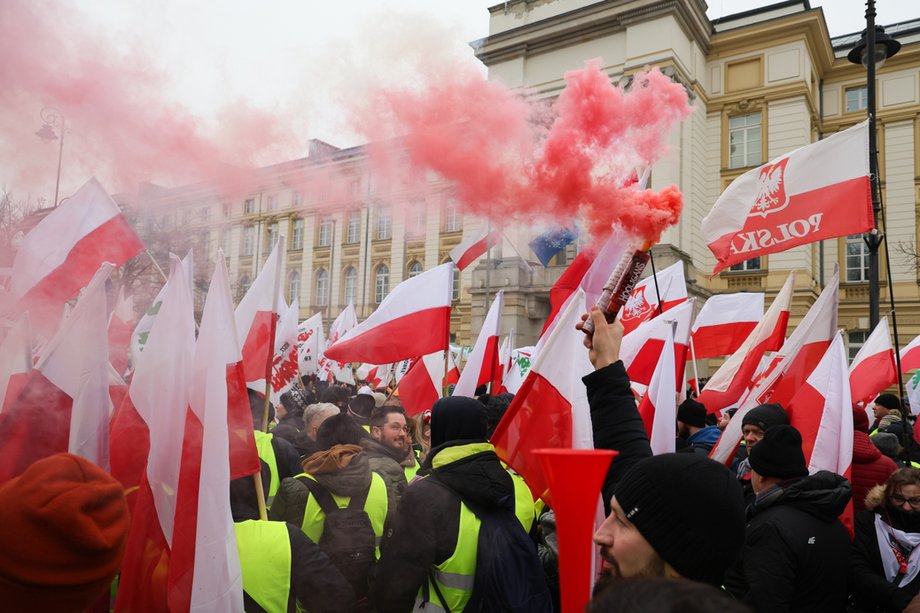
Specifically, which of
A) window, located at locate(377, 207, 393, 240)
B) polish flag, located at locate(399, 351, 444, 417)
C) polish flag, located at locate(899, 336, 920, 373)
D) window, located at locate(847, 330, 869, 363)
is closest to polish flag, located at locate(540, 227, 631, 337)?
polish flag, located at locate(399, 351, 444, 417)

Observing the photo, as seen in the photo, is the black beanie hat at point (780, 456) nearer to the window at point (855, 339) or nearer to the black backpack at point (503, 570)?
the black backpack at point (503, 570)

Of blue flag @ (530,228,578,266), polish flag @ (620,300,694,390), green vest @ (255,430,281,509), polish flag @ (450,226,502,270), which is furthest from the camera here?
polish flag @ (450,226,502,270)

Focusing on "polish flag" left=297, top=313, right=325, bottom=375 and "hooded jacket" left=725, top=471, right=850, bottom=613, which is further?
"polish flag" left=297, top=313, right=325, bottom=375

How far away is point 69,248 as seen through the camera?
17.3ft

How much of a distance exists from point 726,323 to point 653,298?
1.99 metres

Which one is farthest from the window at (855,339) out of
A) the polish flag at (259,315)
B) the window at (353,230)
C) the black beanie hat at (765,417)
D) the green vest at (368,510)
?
the green vest at (368,510)

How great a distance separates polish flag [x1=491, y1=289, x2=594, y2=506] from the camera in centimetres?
396

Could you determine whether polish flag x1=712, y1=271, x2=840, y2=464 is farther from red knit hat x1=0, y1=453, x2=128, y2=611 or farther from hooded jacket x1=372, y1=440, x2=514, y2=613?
red knit hat x1=0, y1=453, x2=128, y2=611

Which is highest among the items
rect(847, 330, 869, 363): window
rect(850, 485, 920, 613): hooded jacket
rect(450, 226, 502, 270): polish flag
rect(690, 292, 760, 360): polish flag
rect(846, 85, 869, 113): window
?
rect(846, 85, 869, 113): window

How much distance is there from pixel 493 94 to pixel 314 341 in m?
7.13

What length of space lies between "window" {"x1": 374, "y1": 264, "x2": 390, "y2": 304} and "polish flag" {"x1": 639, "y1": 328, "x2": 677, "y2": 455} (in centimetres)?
2432

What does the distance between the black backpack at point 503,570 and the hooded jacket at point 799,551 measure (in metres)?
0.95

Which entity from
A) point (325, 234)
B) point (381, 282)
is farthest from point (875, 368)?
point (381, 282)

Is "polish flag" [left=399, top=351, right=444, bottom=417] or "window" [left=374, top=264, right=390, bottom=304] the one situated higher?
"window" [left=374, top=264, right=390, bottom=304]
